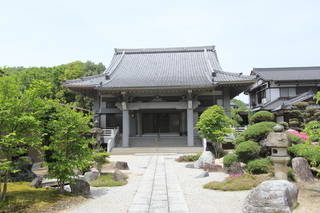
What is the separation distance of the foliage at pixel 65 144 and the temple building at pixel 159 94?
12.7m

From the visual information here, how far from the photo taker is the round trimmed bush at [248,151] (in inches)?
370

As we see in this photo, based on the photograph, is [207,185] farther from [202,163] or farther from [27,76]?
[27,76]

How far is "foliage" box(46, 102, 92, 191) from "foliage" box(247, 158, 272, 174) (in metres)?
6.09

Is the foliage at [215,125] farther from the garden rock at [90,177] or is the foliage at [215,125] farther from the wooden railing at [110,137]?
the wooden railing at [110,137]

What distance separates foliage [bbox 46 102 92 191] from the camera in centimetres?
636

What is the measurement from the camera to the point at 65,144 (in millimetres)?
6566

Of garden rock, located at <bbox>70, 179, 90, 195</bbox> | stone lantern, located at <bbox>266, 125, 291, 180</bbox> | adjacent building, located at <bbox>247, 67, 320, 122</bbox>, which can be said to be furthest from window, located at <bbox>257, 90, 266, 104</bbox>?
garden rock, located at <bbox>70, 179, 90, 195</bbox>

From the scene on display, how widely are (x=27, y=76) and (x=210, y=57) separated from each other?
2936 cm

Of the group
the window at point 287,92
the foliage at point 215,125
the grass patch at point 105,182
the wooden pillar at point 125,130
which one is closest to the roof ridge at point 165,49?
the window at point 287,92

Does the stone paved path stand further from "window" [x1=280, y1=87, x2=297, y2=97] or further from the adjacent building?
"window" [x1=280, y1=87, x2=297, y2=97]

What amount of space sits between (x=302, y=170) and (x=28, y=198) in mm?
8172

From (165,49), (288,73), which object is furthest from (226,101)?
(288,73)

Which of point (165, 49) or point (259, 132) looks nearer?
point (259, 132)

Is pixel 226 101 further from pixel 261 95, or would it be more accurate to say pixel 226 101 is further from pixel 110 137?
pixel 261 95
